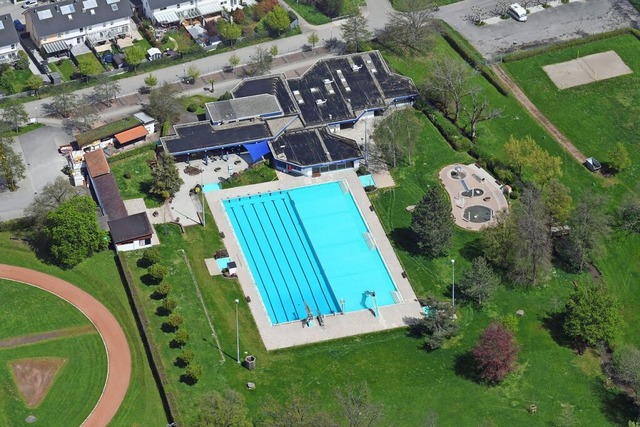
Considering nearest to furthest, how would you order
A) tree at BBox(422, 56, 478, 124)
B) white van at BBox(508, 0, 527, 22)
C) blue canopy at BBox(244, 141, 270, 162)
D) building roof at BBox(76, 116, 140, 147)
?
building roof at BBox(76, 116, 140, 147), blue canopy at BBox(244, 141, 270, 162), tree at BBox(422, 56, 478, 124), white van at BBox(508, 0, 527, 22)

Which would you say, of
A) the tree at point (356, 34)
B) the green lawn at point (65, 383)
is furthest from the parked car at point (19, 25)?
the green lawn at point (65, 383)

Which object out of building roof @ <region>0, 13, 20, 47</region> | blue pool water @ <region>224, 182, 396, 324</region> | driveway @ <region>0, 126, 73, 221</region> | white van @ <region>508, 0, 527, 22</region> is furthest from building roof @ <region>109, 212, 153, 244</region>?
white van @ <region>508, 0, 527, 22</region>

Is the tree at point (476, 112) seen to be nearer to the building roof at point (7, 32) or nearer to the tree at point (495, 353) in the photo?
the tree at point (495, 353)

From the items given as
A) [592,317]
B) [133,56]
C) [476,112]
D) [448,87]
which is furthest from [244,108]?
[592,317]

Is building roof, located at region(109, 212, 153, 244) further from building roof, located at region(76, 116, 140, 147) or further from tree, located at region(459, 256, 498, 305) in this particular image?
tree, located at region(459, 256, 498, 305)

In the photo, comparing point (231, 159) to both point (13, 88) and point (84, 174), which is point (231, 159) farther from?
point (13, 88)

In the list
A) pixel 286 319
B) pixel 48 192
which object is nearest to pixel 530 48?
pixel 286 319
